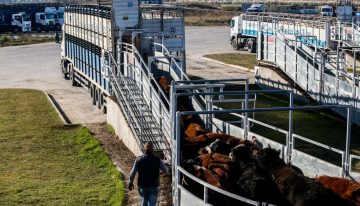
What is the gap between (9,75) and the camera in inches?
1547

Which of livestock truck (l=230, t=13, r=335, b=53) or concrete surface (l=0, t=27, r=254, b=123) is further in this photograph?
livestock truck (l=230, t=13, r=335, b=53)

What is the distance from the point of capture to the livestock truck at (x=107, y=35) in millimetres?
25766

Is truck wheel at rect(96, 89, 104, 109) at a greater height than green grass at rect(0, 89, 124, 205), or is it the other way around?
truck wheel at rect(96, 89, 104, 109)

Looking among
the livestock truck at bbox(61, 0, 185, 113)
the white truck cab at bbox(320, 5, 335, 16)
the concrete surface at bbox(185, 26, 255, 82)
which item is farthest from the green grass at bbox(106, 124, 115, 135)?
the white truck cab at bbox(320, 5, 335, 16)

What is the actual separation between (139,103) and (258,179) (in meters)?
9.03

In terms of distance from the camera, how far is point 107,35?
85.0 feet

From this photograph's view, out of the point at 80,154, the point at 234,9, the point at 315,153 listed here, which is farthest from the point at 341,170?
the point at 234,9

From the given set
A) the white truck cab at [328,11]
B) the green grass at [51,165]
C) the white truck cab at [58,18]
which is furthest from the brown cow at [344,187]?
the white truck cab at [58,18]

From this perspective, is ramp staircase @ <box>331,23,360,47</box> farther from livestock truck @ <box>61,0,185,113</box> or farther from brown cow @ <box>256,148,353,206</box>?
brown cow @ <box>256,148,353,206</box>

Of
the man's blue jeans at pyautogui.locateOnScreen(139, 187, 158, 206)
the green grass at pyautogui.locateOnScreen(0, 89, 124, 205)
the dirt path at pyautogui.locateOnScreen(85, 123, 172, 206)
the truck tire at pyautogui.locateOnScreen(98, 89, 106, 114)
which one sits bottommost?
the green grass at pyautogui.locateOnScreen(0, 89, 124, 205)

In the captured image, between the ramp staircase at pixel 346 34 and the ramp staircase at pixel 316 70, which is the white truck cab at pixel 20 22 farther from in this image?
the ramp staircase at pixel 316 70

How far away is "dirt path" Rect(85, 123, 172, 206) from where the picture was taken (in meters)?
14.8

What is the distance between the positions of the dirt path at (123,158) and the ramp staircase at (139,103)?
724 mm

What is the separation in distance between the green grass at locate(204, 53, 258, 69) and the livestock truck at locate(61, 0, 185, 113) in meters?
10.6
